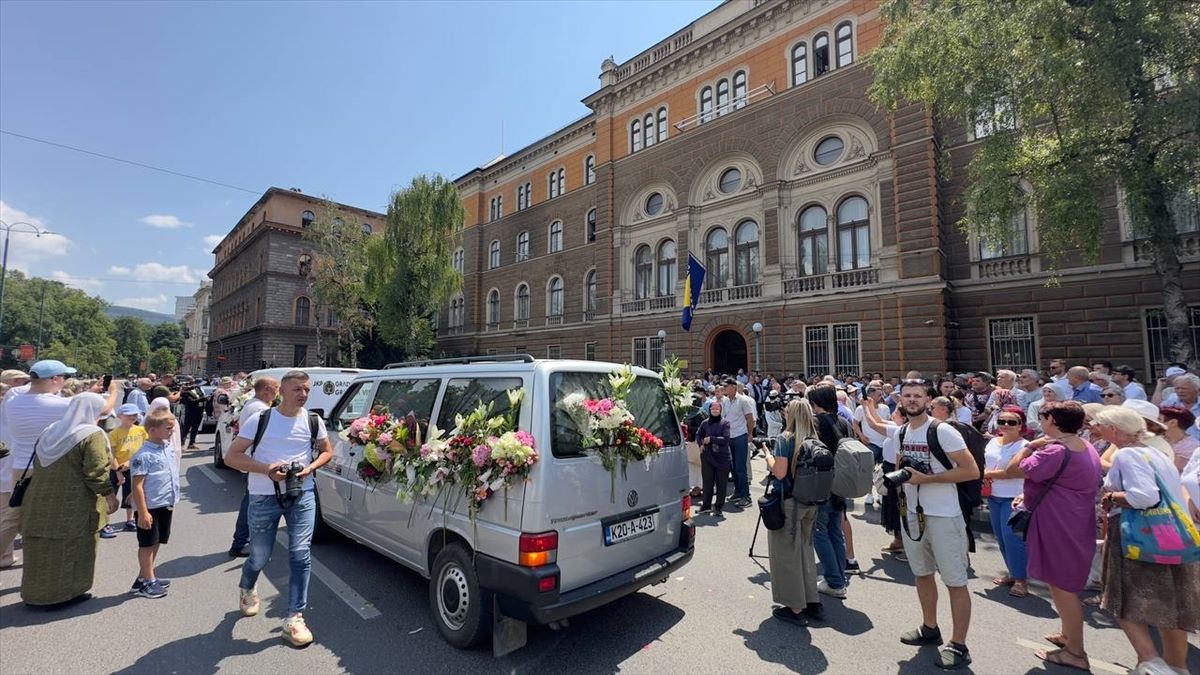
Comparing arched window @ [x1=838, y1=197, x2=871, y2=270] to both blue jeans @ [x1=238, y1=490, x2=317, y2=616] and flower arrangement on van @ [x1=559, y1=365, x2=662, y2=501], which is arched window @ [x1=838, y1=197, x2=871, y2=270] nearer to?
flower arrangement on van @ [x1=559, y1=365, x2=662, y2=501]

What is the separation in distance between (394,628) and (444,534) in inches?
33.7

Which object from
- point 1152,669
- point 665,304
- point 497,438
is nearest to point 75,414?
point 497,438

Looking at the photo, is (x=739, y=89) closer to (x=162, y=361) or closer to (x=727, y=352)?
(x=727, y=352)

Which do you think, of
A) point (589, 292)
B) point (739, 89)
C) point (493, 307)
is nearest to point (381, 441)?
point (739, 89)

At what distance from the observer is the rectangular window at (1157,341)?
13.7 metres

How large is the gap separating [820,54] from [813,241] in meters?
7.25

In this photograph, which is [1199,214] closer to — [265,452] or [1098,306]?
[1098,306]

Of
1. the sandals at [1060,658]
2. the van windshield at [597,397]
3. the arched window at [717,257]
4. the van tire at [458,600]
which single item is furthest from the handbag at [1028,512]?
the arched window at [717,257]

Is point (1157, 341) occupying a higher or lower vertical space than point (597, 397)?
higher

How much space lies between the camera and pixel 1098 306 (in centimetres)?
1480

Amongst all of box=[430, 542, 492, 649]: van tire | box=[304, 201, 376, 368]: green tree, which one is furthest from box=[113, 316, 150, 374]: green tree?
Result: box=[430, 542, 492, 649]: van tire

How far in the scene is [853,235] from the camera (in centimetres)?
1894

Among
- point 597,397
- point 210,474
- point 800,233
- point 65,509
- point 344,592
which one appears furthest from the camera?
point 800,233

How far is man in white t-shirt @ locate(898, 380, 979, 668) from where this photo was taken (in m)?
3.59
